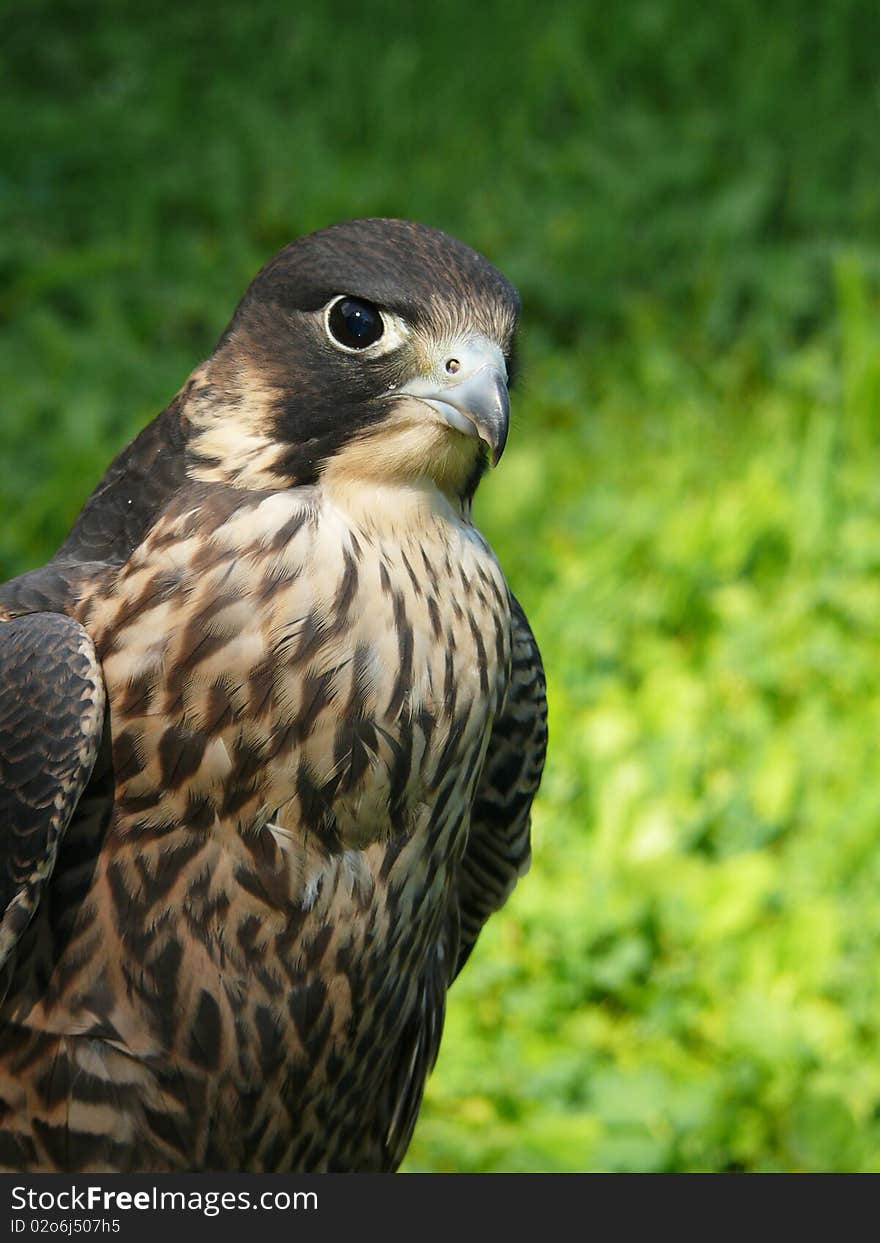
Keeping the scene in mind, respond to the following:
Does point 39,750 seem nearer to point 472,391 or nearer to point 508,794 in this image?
point 472,391

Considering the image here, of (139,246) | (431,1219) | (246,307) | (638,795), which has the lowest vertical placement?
(431,1219)

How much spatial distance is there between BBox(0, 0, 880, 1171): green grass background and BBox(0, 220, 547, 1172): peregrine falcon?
1093 millimetres

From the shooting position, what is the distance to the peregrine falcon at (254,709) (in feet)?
6.97

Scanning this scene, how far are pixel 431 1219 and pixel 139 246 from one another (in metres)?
4.06

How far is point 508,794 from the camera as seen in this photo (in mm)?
2725

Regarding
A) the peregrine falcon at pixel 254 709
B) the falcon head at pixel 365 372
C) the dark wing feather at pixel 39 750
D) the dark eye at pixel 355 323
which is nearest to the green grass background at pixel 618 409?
the peregrine falcon at pixel 254 709

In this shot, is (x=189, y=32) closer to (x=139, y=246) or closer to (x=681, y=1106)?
(x=139, y=246)

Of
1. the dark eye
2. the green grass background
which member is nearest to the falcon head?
the dark eye

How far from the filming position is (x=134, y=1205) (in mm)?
2270

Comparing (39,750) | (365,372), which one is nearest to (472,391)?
(365,372)

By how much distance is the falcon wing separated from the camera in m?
2.62

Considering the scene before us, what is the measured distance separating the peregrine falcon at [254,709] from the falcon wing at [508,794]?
0.94ft

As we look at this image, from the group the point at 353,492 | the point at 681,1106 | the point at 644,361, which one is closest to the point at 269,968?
the point at 353,492

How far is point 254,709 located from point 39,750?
259 mm
